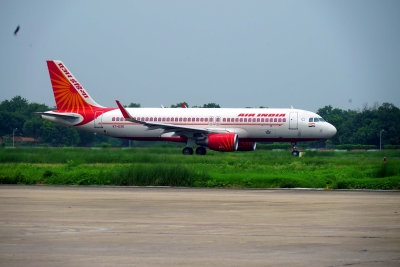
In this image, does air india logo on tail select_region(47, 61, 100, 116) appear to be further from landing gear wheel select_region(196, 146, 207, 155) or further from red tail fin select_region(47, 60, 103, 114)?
landing gear wheel select_region(196, 146, 207, 155)

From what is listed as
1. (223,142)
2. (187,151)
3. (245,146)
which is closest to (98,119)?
(187,151)

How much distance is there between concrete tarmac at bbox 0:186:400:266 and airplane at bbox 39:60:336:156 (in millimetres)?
24752

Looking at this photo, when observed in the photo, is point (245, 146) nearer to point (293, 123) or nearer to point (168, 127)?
point (293, 123)

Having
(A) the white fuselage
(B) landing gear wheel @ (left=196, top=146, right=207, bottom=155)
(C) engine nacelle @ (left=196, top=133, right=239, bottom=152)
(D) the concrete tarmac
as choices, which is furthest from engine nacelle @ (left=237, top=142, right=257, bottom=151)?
(D) the concrete tarmac

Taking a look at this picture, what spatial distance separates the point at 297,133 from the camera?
45.2 meters

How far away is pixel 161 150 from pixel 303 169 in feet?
51.3

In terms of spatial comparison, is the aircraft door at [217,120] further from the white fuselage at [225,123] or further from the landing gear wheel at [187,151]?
the landing gear wheel at [187,151]

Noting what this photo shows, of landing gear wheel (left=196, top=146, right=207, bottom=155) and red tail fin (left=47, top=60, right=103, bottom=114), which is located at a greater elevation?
red tail fin (left=47, top=60, right=103, bottom=114)

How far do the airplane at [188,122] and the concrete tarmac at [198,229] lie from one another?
81.2 feet

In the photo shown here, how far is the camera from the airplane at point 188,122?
148 feet

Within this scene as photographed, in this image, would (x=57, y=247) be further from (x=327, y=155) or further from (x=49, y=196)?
(x=327, y=155)

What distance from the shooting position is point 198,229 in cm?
1280

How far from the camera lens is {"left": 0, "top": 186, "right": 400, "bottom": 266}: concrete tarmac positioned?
392 inches

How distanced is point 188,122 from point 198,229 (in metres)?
33.6
